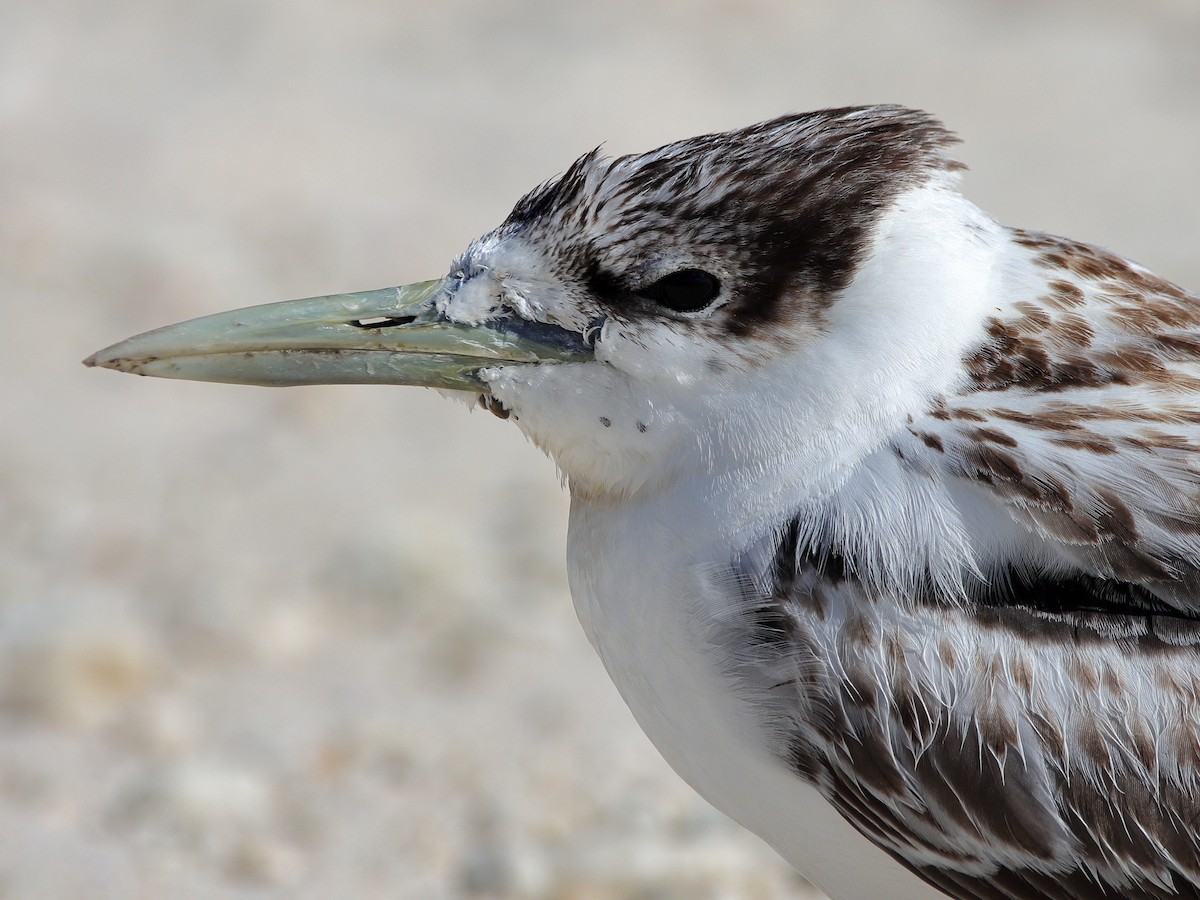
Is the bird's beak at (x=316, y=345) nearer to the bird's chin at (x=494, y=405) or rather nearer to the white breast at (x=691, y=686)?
the bird's chin at (x=494, y=405)

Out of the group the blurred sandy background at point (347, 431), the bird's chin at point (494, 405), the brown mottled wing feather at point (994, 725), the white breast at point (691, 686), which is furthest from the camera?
the blurred sandy background at point (347, 431)

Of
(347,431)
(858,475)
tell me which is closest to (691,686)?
(858,475)

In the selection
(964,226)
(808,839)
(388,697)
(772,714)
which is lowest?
(388,697)

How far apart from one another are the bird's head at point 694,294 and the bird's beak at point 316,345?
1 cm

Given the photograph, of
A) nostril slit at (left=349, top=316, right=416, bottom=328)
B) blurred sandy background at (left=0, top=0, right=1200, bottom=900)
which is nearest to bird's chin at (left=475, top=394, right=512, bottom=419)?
nostril slit at (left=349, top=316, right=416, bottom=328)

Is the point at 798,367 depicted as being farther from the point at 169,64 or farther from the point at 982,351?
the point at 169,64

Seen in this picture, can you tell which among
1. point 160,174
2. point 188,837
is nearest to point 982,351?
point 188,837

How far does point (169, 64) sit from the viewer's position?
875 centimetres

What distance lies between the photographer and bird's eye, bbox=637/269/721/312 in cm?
298

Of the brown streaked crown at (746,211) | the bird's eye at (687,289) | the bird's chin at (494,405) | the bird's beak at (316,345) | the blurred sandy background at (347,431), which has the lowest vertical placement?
the blurred sandy background at (347,431)

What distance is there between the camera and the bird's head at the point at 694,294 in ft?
9.71

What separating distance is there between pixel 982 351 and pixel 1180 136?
19.6ft

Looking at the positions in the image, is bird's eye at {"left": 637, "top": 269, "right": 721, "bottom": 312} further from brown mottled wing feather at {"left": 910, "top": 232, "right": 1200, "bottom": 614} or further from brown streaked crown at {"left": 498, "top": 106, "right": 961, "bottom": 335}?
brown mottled wing feather at {"left": 910, "top": 232, "right": 1200, "bottom": 614}

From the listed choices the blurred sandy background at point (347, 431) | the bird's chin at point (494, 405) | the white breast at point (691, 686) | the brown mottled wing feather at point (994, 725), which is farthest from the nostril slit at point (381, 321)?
the blurred sandy background at point (347, 431)
